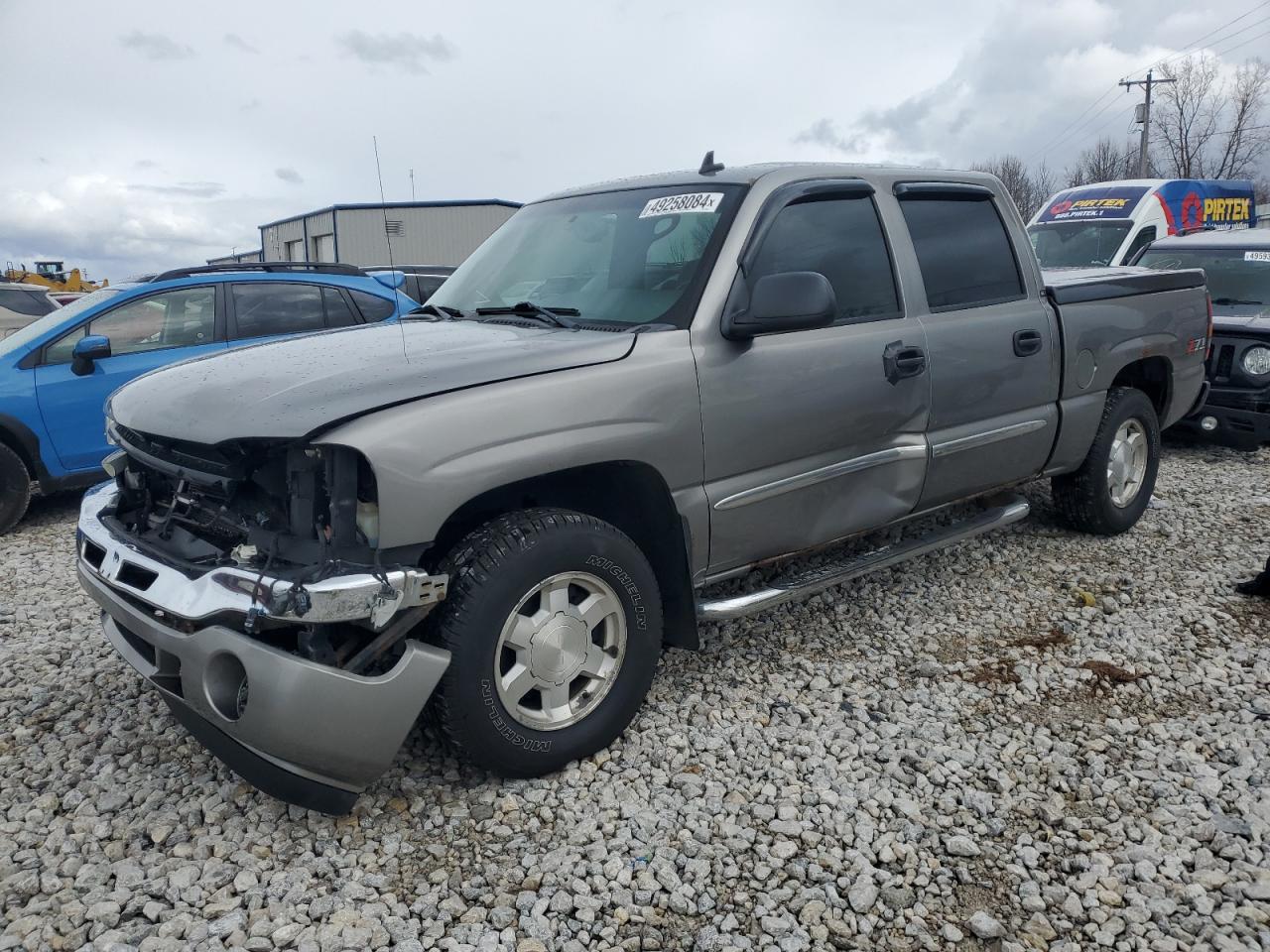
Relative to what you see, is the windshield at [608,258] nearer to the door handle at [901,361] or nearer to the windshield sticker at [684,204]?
the windshield sticker at [684,204]

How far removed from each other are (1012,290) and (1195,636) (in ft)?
5.71

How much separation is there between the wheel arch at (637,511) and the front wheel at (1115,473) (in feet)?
9.56

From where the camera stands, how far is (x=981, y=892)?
8.24ft

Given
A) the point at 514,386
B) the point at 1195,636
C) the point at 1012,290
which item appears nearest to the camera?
the point at 514,386

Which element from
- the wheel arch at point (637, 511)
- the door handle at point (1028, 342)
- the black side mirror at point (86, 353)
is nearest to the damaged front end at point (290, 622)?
the wheel arch at point (637, 511)

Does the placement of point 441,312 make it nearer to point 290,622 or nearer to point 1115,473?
point 290,622

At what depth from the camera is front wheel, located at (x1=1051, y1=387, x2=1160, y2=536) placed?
5.01m

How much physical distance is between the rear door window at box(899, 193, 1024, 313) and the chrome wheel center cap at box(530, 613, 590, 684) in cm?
213

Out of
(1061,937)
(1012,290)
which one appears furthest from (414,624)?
(1012,290)

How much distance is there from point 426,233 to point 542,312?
32.2 meters

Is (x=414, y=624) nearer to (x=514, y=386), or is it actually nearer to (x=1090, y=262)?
(x=514, y=386)

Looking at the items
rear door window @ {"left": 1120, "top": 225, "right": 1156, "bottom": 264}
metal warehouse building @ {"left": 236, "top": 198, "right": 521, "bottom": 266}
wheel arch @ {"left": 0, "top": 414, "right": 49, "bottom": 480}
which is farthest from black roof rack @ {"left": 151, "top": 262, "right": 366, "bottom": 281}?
metal warehouse building @ {"left": 236, "top": 198, "right": 521, "bottom": 266}

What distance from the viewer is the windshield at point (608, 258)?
3.29 m

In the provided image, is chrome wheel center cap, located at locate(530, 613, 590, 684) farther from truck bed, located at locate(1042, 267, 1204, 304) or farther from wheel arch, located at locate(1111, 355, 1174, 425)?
wheel arch, located at locate(1111, 355, 1174, 425)
